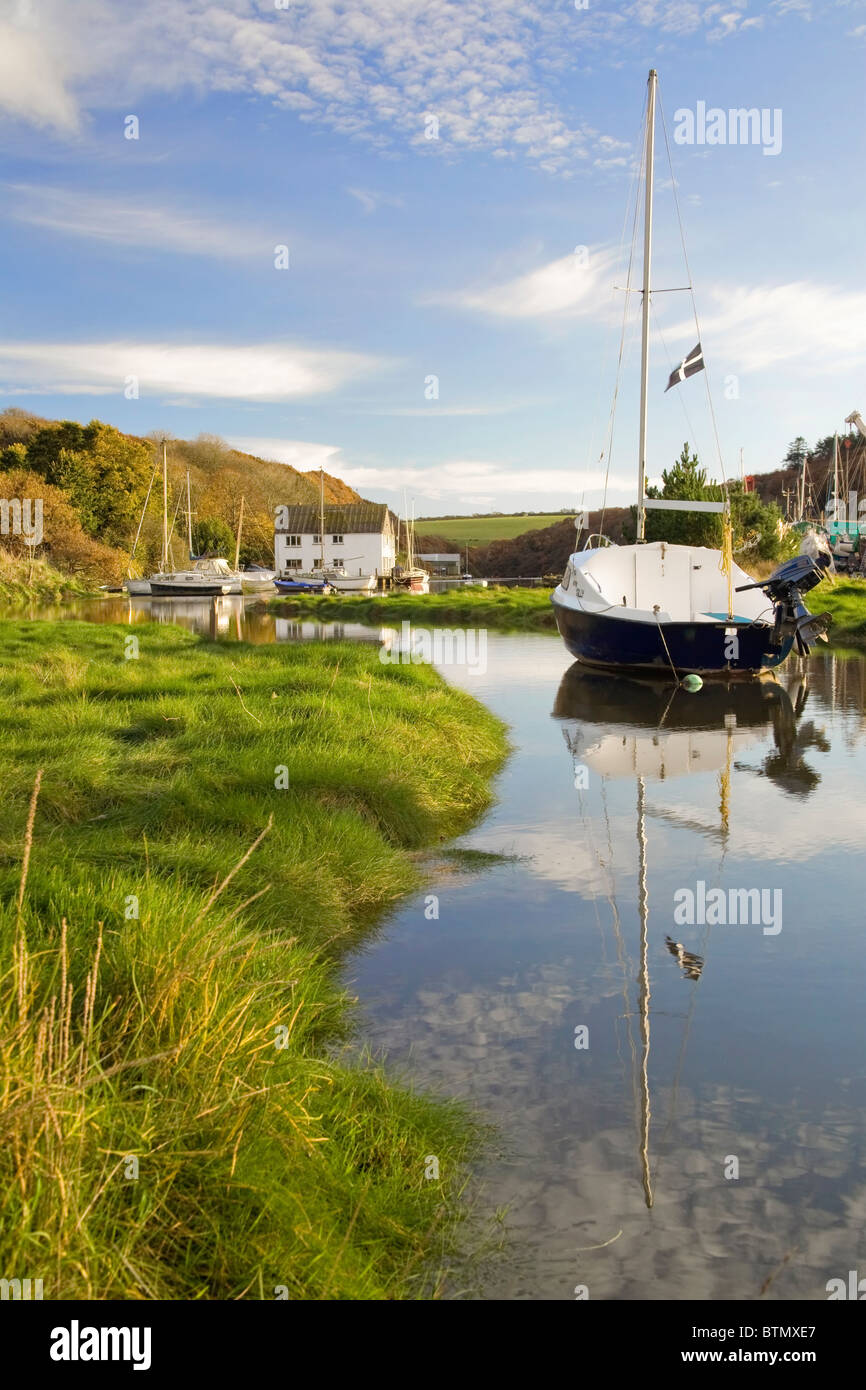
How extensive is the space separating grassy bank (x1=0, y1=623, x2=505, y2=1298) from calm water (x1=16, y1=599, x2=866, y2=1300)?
39cm

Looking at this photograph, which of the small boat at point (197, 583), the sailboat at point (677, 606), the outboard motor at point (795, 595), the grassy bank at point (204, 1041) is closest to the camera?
the grassy bank at point (204, 1041)

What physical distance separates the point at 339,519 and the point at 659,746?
79.4m

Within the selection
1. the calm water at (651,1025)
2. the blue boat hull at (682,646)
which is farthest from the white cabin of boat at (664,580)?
the calm water at (651,1025)

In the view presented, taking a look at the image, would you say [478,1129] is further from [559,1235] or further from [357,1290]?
[357,1290]

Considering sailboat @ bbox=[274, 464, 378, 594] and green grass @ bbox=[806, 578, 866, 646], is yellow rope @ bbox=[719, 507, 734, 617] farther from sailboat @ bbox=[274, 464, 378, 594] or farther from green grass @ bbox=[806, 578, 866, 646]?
sailboat @ bbox=[274, 464, 378, 594]

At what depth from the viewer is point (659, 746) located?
48.7 ft

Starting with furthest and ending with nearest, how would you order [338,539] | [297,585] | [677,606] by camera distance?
[338,539] < [297,585] < [677,606]

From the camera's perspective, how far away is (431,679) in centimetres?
1761

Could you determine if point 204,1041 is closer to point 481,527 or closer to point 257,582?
point 257,582

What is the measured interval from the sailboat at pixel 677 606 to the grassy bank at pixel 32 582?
96.2 feet

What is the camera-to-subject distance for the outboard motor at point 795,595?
19938mm

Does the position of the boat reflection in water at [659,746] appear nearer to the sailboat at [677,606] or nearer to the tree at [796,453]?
the sailboat at [677,606]

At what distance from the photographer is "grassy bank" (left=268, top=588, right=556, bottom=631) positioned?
142 feet

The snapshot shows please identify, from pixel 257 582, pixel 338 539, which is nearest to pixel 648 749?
pixel 257 582
